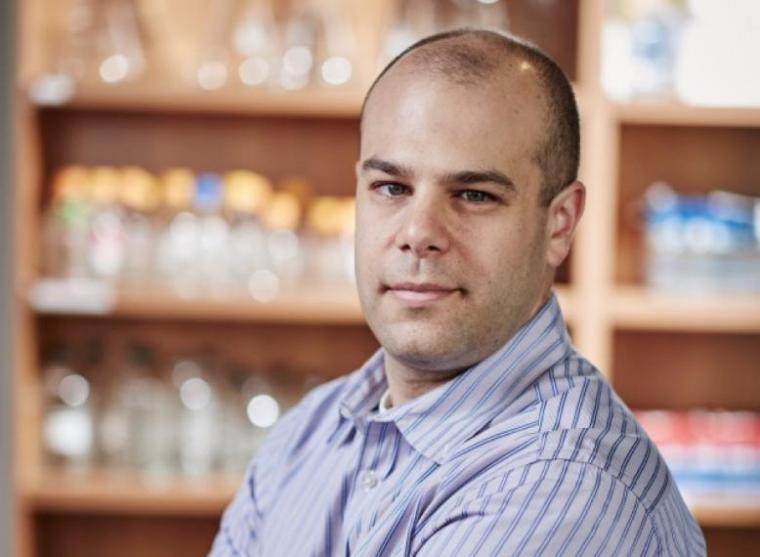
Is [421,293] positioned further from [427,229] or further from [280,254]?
[280,254]

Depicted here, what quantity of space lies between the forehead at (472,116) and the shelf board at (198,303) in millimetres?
1536

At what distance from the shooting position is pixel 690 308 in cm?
289

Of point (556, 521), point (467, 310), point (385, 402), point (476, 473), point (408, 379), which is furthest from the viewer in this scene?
point (385, 402)

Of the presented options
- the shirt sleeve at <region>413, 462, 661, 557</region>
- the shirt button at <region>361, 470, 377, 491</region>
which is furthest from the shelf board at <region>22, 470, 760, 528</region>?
the shirt sleeve at <region>413, 462, 661, 557</region>

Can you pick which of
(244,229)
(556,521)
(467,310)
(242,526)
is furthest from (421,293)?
(244,229)

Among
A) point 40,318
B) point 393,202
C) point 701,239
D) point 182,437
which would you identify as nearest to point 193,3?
point 40,318

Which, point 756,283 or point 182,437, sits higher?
point 756,283

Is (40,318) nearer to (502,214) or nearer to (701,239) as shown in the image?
(701,239)

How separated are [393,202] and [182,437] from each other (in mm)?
1699

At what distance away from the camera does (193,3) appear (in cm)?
306

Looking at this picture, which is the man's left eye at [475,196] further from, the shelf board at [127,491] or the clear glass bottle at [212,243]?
the shelf board at [127,491]

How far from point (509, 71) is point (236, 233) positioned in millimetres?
1642

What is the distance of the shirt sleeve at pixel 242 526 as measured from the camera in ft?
5.08

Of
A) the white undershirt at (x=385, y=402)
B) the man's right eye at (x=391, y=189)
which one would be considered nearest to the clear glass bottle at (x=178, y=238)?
the white undershirt at (x=385, y=402)
